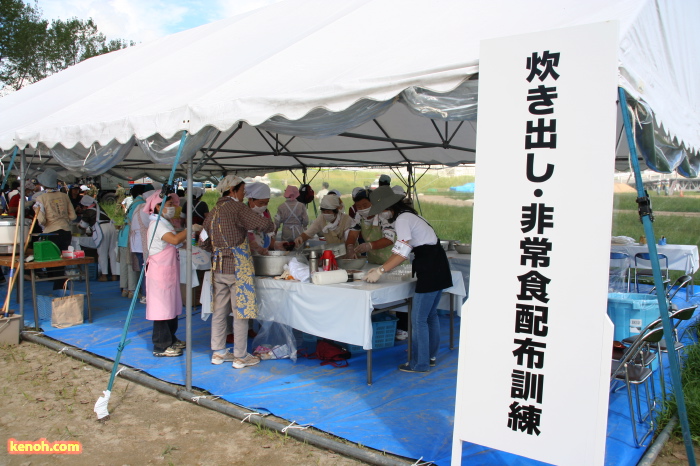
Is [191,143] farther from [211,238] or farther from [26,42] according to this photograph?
[26,42]

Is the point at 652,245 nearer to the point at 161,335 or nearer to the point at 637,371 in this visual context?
the point at 637,371

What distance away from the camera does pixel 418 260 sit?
3.94m

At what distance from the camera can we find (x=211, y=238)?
163 inches

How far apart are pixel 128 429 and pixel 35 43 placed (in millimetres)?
26686

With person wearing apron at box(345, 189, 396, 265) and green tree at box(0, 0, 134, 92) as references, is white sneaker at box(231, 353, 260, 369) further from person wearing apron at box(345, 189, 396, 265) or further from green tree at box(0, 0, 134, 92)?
green tree at box(0, 0, 134, 92)

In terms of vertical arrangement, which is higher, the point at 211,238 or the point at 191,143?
the point at 191,143

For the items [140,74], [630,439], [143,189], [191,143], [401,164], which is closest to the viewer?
[630,439]

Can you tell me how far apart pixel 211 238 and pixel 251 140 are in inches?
155

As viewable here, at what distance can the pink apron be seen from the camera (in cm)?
450

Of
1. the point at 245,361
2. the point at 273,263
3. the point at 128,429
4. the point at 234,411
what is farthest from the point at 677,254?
the point at 128,429

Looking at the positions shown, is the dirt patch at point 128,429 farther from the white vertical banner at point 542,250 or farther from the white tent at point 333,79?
Answer: the white tent at point 333,79

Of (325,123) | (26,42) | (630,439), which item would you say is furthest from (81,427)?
(26,42)

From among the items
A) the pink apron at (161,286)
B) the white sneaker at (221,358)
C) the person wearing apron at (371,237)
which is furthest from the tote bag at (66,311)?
the person wearing apron at (371,237)

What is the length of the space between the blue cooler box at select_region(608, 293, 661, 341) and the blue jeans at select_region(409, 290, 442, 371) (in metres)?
1.44
